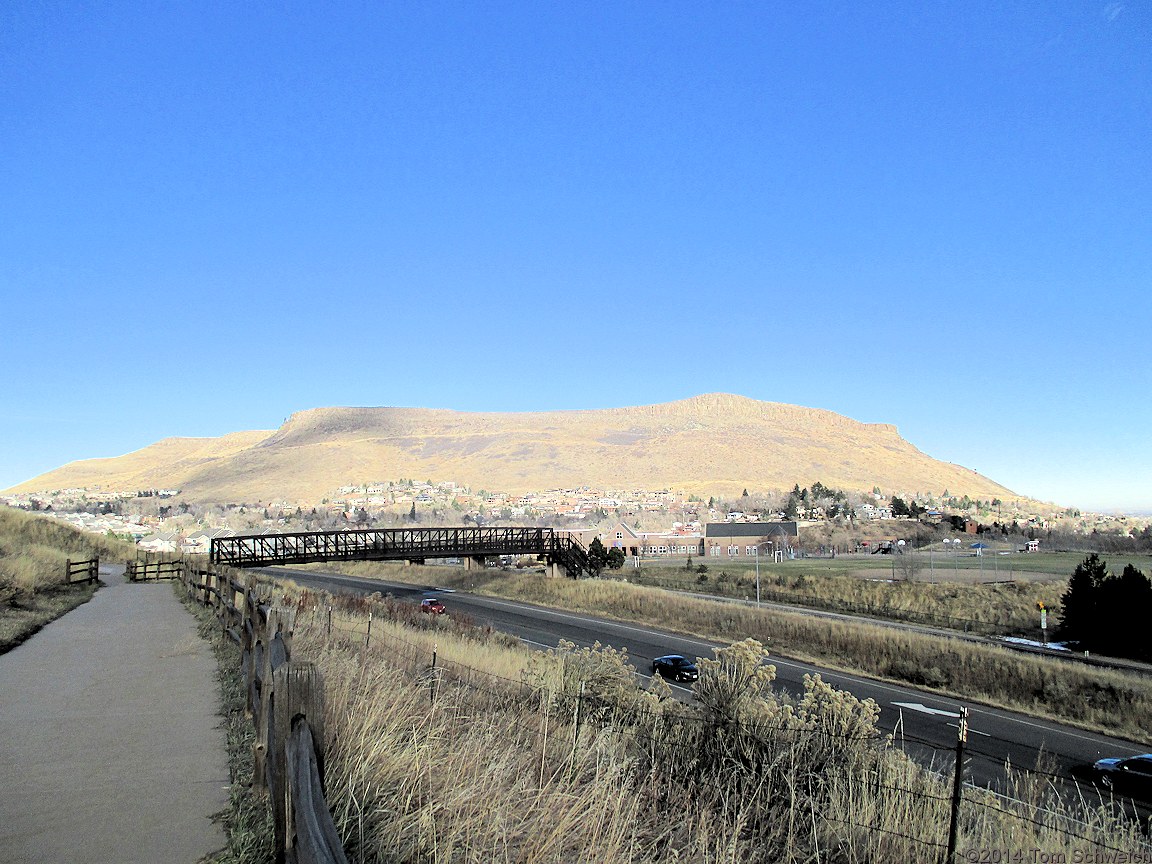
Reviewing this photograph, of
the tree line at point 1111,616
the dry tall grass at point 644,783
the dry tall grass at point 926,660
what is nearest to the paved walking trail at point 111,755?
the dry tall grass at point 644,783

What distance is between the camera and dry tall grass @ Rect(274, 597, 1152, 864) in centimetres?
434

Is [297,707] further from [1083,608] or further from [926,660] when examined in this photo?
[1083,608]

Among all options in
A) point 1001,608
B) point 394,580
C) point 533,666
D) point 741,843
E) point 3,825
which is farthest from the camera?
point 394,580

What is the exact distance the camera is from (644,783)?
18.8 feet

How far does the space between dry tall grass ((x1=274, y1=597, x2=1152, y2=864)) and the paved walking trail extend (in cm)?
121

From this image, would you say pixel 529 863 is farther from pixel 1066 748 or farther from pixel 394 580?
pixel 394 580

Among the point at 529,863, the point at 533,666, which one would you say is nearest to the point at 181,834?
the point at 529,863

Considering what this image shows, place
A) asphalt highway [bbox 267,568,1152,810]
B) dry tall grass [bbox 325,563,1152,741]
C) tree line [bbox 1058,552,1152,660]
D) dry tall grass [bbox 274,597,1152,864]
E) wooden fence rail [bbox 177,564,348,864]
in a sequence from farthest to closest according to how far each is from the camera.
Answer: tree line [bbox 1058,552,1152,660] < dry tall grass [bbox 325,563,1152,741] < asphalt highway [bbox 267,568,1152,810] < dry tall grass [bbox 274,597,1152,864] < wooden fence rail [bbox 177,564,348,864]

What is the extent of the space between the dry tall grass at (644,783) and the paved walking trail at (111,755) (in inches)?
47.7

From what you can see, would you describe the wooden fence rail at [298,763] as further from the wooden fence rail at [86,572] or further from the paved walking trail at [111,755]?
the wooden fence rail at [86,572]

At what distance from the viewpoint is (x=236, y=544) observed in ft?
147

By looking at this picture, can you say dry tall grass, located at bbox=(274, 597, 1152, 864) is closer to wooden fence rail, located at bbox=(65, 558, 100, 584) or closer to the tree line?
wooden fence rail, located at bbox=(65, 558, 100, 584)

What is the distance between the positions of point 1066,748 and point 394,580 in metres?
57.0

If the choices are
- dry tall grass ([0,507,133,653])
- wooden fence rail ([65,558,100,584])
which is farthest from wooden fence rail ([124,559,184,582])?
dry tall grass ([0,507,133,653])
